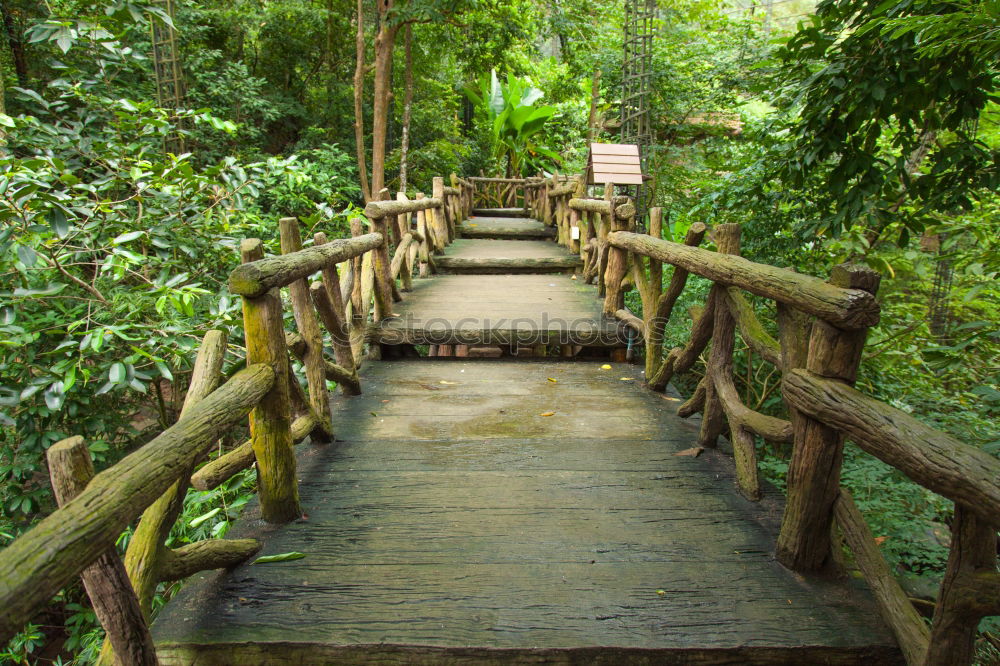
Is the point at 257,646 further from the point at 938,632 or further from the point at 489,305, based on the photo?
the point at 489,305

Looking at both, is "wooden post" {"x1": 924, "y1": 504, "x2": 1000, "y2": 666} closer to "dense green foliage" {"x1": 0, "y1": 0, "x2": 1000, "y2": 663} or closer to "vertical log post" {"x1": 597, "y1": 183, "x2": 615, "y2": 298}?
"dense green foliage" {"x1": 0, "y1": 0, "x2": 1000, "y2": 663}

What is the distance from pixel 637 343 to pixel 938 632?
268cm

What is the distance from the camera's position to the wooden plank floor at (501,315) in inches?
158

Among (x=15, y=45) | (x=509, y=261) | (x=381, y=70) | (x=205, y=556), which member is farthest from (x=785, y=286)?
(x=15, y=45)

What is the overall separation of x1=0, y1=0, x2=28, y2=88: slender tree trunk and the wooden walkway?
8061 mm

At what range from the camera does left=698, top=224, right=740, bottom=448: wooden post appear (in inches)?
97.7

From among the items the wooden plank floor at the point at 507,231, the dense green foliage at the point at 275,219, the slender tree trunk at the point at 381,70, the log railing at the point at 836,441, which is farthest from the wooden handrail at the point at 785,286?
the slender tree trunk at the point at 381,70

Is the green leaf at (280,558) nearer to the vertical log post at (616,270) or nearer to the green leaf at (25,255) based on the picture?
the green leaf at (25,255)

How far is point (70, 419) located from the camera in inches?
131

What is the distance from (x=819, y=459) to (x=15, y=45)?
33.9 feet

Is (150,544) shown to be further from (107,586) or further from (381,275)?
(381,275)

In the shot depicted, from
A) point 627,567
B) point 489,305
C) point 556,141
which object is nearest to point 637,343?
point 489,305

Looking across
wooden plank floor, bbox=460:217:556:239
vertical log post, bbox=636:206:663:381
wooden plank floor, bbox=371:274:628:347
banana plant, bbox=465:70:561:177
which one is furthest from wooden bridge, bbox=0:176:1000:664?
banana plant, bbox=465:70:561:177

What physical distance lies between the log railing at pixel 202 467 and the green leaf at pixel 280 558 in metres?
0.04
